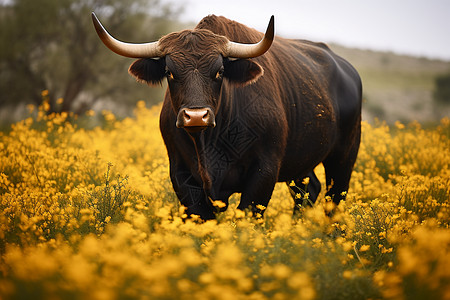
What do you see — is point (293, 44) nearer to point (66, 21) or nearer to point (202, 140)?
point (202, 140)

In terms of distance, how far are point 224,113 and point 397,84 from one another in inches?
2045

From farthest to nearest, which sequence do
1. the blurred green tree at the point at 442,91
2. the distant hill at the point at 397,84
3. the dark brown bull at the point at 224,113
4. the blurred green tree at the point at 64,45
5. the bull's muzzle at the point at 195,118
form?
the distant hill at the point at 397,84
the blurred green tree at the point at 442,91
the blurred green tree at the point at 64,45
the dark brown bull at the point at 224,113
the bull's muzzle at the point at 195,118

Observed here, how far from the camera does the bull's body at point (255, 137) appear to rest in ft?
13.7

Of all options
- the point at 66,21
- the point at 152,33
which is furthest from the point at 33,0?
the point at 152,33

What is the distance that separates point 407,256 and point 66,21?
59.4ft

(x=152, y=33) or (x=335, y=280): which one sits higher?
(x=152, y=33)

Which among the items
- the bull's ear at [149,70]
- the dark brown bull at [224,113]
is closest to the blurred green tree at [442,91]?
the dark brown bull at [224,113]

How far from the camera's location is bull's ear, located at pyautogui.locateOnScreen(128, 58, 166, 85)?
4.25 m

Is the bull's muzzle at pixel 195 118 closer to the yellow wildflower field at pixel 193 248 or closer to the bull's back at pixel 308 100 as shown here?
the yellow wildflower field at pixel 193 248

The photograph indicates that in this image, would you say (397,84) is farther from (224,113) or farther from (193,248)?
(193,248)

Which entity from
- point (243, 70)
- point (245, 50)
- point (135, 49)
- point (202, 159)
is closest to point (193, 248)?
point (202, 159)

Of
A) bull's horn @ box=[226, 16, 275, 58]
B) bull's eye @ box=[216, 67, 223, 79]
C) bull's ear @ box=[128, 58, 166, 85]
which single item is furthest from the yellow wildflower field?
bull's horn @ box=[226, 16, 275, 58]

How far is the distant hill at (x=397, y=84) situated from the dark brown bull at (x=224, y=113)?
116 ft

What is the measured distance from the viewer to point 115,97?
767 inches
